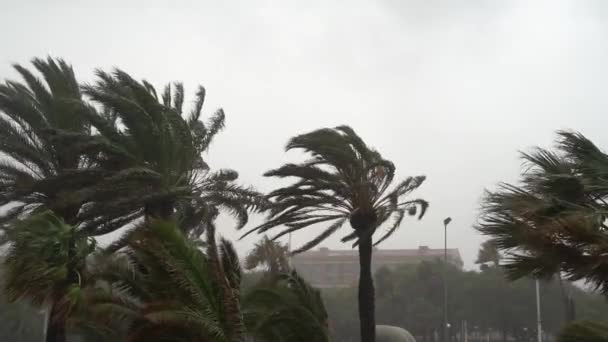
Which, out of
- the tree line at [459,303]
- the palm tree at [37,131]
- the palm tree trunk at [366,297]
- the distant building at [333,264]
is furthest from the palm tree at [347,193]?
the distant building at [333,264]

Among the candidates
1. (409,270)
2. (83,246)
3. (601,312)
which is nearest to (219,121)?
(83,246)

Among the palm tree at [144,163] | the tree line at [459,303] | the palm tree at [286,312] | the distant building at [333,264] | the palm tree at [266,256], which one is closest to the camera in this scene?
the palm tree at [286,312]

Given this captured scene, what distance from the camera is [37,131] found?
1602cm

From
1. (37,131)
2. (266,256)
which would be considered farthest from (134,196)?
(266,256)

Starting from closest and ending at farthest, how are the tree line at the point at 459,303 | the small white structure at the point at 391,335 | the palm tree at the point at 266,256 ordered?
the palm tree at the point at 266,256, the small white structure at the point at 391,335, the tree line at the point at 459,303

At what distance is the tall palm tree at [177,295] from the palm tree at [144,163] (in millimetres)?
4973

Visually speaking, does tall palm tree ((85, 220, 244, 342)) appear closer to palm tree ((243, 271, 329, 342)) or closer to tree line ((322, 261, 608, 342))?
palm tree ((243, 271, 329, 342))

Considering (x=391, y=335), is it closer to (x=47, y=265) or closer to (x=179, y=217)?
(x=179, y=217)

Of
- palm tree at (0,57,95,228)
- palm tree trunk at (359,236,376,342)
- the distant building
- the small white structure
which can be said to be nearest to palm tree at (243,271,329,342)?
palm tree trunk at (359,236,376,342)

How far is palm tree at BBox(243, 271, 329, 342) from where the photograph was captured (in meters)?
11.2

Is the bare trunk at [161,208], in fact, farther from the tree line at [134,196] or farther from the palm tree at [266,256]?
the palm tree at [266,256]

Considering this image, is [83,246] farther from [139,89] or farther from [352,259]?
[352,259]

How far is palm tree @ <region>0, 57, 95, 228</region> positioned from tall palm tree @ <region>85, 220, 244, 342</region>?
7.56 meters

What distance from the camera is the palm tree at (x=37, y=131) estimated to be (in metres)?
15.8
